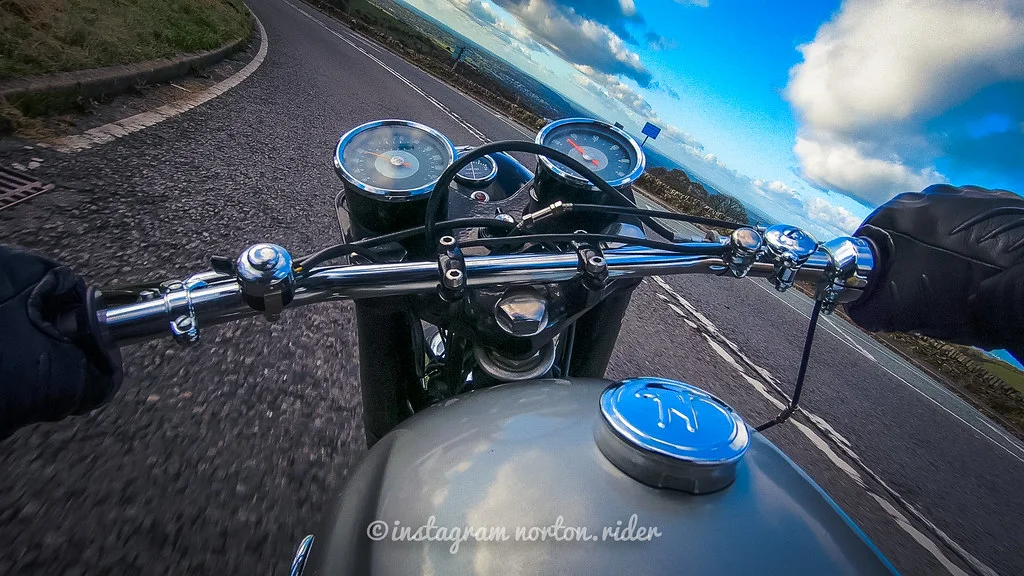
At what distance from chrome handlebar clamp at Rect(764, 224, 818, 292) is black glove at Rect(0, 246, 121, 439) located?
1.20 meters

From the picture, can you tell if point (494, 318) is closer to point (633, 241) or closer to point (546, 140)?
point (633, 241)

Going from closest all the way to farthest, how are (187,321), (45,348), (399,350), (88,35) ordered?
1. (45,348)
2. (187,321)
3. (399,350)
4. (88,35)

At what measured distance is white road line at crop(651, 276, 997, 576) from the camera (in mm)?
2836

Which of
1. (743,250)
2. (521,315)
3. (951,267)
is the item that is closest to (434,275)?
(521,315)

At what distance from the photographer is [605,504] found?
25.3 inches

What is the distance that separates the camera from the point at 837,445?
350 centimetres

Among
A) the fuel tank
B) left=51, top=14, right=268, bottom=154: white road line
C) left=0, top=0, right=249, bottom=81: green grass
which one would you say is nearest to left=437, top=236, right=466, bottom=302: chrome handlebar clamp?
the fuel tank

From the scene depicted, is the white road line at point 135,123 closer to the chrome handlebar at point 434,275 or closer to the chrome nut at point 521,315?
the chrome handlebar at point 434,275

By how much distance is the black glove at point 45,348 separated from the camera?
23.0 inches

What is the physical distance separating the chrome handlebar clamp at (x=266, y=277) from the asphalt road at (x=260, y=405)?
988mm

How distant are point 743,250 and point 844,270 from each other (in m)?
0.21

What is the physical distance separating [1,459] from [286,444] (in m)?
0.79

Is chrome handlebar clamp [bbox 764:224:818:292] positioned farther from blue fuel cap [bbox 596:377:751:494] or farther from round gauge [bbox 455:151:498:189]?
round gauge [bbox 455:151:498:189]

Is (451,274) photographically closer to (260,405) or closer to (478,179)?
(478,179)
